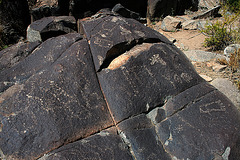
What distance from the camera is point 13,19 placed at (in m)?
4.71

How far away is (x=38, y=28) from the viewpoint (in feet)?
8.13

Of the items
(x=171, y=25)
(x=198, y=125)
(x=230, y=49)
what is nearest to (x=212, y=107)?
(x=198, y=125)

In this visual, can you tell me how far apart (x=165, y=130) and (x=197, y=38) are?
3953 mm

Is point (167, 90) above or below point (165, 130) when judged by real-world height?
above

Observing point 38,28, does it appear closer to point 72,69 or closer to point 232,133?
point 72,69

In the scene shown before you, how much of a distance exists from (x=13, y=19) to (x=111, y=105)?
14.4 ft

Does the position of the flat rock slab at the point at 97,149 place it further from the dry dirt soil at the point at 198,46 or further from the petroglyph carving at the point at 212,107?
the dry dirt soil at the point at 198,46

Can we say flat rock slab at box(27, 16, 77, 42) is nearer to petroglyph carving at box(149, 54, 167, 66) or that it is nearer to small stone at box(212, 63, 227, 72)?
petroglyph carving at box(149, 54, 167, 66)

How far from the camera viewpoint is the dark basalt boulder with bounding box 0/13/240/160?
4.90 ft

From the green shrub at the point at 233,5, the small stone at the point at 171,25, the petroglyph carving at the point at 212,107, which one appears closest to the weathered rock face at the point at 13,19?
the small stone at the point at 171,25

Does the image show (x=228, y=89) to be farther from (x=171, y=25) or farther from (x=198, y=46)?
(x=171, y=25)

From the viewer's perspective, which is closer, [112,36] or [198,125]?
[198,125]

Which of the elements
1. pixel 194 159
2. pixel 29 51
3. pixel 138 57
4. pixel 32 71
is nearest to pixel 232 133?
pixel 194 159

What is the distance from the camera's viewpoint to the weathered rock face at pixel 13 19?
14.9 ft
